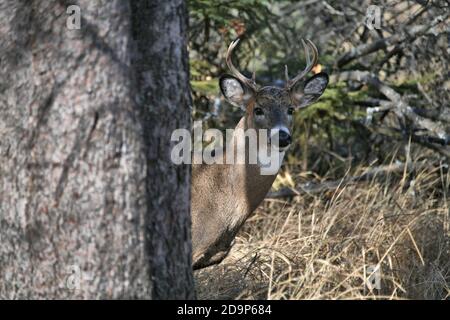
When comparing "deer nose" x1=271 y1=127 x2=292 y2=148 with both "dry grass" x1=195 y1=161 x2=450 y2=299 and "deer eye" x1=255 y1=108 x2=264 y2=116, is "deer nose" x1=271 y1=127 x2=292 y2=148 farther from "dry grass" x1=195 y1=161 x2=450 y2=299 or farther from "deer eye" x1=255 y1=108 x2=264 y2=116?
"dry grass" x1=195 y1=161 x2=450 y2=299

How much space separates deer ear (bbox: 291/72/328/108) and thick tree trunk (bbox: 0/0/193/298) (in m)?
2.99

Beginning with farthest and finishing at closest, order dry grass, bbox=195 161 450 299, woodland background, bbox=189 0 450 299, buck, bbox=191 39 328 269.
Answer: buck, bbox=191 39 328 269
woodland background, bbox=189 0 450 299
dry grass, bbox=195 161 450 299

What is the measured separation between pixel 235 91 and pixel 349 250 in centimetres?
178

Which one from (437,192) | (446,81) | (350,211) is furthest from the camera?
(446,81)

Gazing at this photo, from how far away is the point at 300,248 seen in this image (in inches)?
237

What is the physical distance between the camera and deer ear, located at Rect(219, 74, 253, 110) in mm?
6727

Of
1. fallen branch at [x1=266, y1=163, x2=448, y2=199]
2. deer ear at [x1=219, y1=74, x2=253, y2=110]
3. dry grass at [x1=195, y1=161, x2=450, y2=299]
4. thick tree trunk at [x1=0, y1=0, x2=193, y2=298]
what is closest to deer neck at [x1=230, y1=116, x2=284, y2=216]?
dry grass at [x1=195, y1=161, x2=450, y2=299]

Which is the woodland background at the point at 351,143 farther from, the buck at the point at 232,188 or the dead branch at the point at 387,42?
the buck at the point at 232,188

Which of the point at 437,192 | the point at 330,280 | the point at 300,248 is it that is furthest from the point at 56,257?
the point at 437,192

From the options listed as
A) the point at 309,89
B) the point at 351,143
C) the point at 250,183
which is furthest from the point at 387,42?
the point at 250,183

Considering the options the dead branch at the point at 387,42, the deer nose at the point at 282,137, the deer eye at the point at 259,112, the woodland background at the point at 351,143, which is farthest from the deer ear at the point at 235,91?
the dead branch at the point at 387,42

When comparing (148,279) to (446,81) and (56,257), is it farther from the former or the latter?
(446,81)

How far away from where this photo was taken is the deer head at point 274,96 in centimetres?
633
